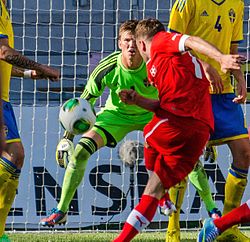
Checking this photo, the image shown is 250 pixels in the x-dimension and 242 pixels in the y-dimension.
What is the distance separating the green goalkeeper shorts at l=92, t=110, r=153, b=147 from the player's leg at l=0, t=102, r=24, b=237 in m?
1.05

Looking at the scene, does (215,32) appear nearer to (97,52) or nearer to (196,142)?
(196,142)

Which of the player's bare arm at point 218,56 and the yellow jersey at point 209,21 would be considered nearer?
the player's bare arm at point 218,56

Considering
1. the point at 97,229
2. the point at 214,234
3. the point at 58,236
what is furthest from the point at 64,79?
the point at 214,234

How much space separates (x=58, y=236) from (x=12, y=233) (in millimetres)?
737

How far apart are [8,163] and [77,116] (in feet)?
2.17

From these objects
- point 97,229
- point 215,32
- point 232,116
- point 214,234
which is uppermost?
point 215,32

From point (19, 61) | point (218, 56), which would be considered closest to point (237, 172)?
point (19, 61)

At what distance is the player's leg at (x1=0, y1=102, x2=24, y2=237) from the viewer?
6941mm

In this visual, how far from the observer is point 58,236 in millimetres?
8609

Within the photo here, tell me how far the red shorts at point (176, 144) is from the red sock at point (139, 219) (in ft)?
0.55

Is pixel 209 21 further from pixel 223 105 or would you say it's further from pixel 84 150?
pixel 84 150

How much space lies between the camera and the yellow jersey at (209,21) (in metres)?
7.00

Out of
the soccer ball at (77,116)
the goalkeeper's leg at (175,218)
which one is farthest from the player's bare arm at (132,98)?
the goalkeeper's leg at (175,218)

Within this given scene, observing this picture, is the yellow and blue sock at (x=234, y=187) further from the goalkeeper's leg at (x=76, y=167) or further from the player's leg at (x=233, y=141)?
the goalkeeper's leg at (x=76, y=167)
